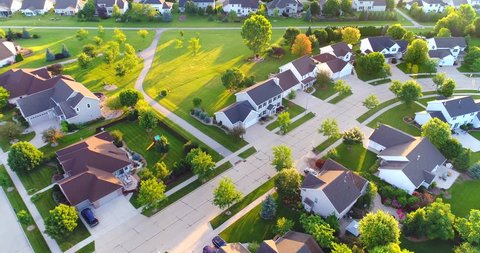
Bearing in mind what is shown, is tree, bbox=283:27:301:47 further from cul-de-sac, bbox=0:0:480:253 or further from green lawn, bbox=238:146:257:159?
green lawn, bbox=238:146:257:159

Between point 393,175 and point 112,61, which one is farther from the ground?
point 112,61

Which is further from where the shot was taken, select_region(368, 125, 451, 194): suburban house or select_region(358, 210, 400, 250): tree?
select_region(368, 125, 451, 194): suburban house

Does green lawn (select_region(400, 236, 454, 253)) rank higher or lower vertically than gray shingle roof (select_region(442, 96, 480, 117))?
lower

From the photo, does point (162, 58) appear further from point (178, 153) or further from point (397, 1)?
point (397, 1)

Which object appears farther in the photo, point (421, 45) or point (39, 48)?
point (39, 48)

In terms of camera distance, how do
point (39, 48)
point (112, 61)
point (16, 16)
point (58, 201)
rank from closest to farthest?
point (58, 201) < point (112, 61) < point (39, 48) < point (16, 16)

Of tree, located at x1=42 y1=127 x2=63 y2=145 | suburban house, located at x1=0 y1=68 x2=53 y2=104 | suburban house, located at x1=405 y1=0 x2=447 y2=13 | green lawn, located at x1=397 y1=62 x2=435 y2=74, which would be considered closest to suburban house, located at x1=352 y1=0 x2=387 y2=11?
suburban house, located at x1=405 y1=0 x2=447 y2=13

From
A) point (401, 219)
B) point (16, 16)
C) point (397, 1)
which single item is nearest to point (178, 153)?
point (401, 219)

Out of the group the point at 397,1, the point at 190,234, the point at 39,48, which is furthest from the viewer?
the point at 397,1

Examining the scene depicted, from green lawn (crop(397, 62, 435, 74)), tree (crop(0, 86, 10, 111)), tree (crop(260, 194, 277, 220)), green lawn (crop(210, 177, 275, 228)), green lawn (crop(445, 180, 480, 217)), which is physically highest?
tree (crop(0, 86, 10, 111))
